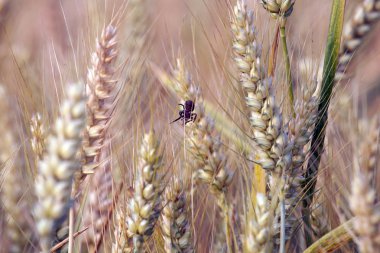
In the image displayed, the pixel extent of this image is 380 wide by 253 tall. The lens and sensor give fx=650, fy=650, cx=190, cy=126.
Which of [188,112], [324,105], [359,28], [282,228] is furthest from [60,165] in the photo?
[359,28]

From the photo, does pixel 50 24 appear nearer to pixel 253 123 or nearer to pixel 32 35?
pixel 32 35

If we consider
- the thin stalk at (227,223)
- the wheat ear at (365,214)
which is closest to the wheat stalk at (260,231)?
the wheat ear at (365,214)

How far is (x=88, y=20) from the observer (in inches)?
60.2

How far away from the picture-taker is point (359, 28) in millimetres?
1540

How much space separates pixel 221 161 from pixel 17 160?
47cm

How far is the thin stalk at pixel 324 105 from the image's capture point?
1292 millimetres

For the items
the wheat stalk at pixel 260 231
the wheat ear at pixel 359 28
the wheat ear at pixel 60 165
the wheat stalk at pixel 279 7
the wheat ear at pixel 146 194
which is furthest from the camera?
the wheat ear at pixel 359 28

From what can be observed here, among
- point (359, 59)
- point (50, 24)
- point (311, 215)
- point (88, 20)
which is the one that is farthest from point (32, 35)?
point (311, 215)

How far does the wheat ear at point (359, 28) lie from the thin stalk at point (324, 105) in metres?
0.16

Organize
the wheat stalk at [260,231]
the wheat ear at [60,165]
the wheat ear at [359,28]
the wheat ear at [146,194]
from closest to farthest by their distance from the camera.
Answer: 1. the wheat ear at [60,165]
2. the wheat stalk at [260,231]
3. the wheat ear at [146,194]
4. the wheat ear at [359,28]

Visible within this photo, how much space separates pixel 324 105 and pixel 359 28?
34 cm

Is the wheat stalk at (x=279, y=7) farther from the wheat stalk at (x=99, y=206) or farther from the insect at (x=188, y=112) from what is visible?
the wheat stalk at (x=99, y=206)

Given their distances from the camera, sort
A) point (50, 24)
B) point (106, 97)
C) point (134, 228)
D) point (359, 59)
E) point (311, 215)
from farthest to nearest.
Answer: point (50, 24) → point (359, 59) → point (311, 215) → point (106, 97) → point (134, 228)

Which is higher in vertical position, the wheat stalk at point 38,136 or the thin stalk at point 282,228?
the wheat stalk at point 38,136
